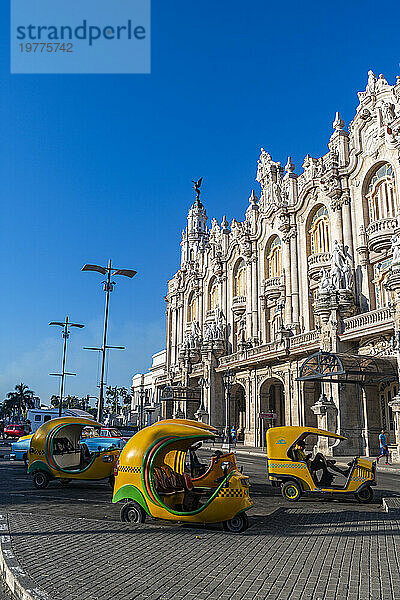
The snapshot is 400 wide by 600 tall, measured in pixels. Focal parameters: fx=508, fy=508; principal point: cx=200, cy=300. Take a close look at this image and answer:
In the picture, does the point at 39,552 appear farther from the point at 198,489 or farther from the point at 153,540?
the point at 198,489

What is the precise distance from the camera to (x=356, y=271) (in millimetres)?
33969

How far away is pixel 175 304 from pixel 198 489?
186 feet

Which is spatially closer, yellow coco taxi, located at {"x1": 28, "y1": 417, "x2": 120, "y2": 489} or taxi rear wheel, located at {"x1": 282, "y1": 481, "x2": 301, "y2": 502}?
taxi rear wheel, located at {"x1": 282, "y1": 481, "x2": 301, "y2": 502}

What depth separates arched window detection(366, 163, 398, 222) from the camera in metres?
32.7

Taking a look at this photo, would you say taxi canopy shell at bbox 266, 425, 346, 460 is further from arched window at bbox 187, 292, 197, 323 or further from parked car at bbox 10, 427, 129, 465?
arched window at bbox 187, 292, 197, 323

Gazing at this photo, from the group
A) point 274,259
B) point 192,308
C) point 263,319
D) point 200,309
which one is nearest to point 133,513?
A: point 263,319

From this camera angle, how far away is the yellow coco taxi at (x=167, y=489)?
9062mm

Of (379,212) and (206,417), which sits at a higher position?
(379,212)

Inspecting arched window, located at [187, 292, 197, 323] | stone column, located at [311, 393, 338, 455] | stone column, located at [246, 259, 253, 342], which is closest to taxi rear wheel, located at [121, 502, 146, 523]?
stone column, located at [311, 393, 338, 455]

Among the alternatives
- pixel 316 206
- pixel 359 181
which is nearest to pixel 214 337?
pixel 316 206

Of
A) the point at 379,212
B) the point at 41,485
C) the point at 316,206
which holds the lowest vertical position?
the point at 41,485

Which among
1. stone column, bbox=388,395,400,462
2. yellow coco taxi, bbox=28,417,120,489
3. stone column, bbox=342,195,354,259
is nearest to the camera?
yellow coco taxi, bbox=28,417,120,489

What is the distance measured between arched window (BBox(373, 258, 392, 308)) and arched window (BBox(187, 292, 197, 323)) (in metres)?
31.0

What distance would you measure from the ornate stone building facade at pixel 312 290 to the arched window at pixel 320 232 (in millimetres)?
88
